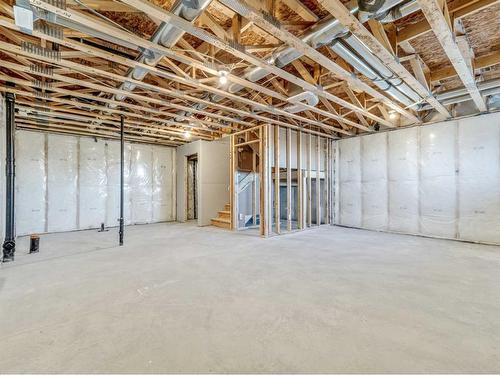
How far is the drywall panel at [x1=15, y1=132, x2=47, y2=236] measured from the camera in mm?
5590

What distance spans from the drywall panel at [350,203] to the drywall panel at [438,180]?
4.82 feet

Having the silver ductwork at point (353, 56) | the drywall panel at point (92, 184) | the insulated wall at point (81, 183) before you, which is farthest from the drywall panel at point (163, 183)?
the silver ductwork at point (353, 56)

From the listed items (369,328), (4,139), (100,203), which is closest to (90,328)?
(369,328)

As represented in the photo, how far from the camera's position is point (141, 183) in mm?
7492

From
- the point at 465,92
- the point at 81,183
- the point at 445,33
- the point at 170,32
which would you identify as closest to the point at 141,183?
the point at 81,183

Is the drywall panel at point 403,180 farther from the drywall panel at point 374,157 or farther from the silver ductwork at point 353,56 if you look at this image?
the silver ductwork at point 353,56

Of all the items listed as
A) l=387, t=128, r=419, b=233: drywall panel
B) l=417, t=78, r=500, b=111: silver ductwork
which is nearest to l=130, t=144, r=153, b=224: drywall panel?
l=387, t=128, r=419, b=233: drywall panel

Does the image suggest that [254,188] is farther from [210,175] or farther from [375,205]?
[375,205]

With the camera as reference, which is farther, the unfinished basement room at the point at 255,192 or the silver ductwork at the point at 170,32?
the silver ductwork at the point at 170,32

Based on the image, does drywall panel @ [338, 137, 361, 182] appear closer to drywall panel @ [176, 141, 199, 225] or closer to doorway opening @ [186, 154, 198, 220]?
drywall panel @ [176, 141, 199, 225]

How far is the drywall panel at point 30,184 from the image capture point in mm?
5590

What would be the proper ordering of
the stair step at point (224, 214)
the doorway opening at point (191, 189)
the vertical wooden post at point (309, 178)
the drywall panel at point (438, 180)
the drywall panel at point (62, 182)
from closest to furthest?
the drywall panel at point (438, 180)
the drywall panel at point (62, 182)
the vertical wooden post at point (309, 178)
the stair step at point (224, 214)
the doorway opening at point (191, 189)

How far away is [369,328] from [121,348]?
1.83m

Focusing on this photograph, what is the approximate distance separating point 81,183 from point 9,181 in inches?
115
